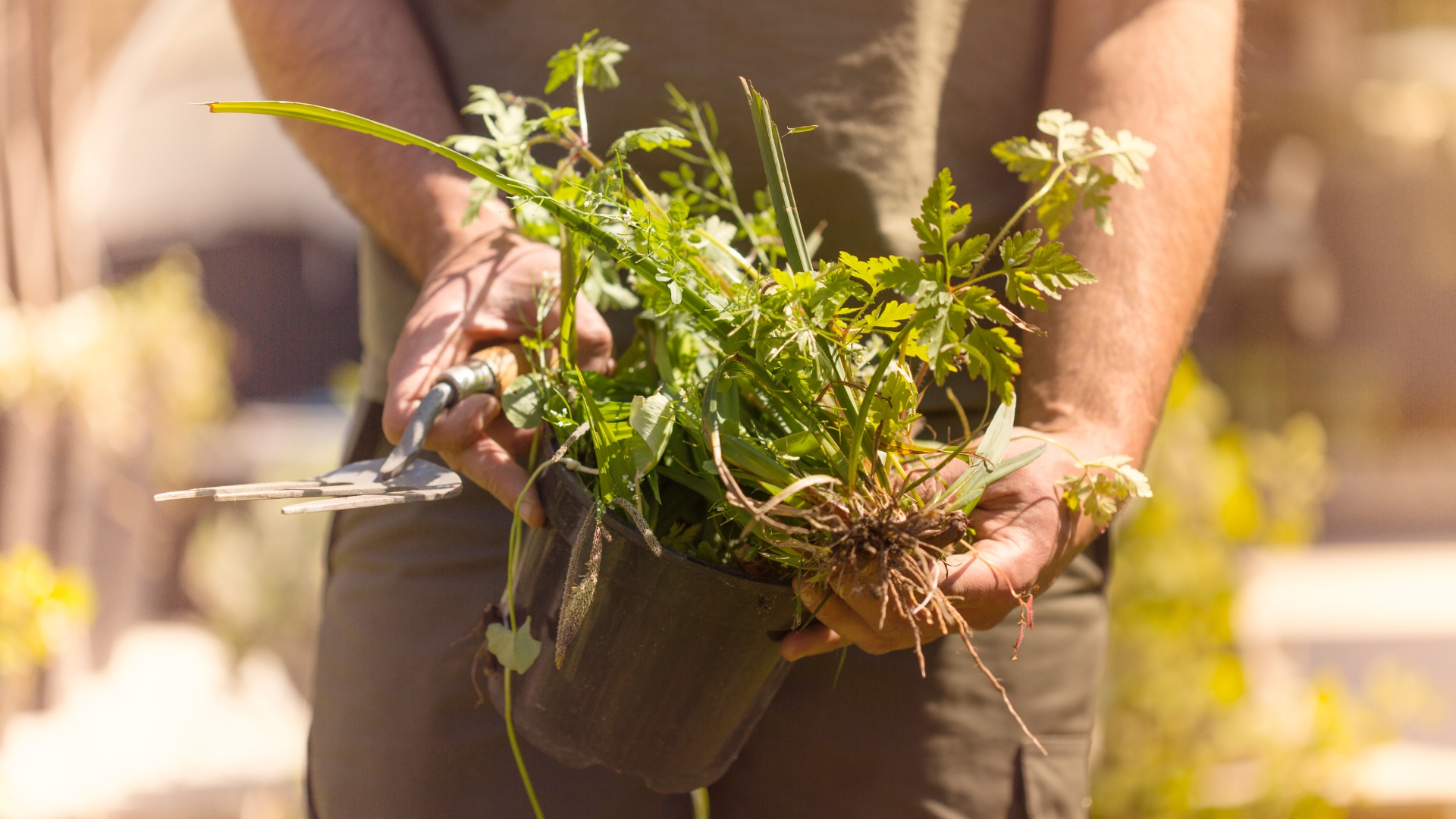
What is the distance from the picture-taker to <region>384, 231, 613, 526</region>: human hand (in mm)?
685

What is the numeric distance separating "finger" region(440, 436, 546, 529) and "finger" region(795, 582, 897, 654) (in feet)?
0.66

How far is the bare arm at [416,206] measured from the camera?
0.70m

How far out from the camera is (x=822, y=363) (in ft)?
2.00

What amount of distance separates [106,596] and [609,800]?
217 cm

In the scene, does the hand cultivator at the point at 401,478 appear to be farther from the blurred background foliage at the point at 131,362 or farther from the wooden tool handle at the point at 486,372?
the blurred background foliage at the point at 131,362

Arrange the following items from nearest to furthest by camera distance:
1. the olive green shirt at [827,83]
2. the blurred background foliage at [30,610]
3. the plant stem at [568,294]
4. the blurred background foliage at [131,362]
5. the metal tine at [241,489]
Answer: the metal tine at [241,489] < the plant stem at [568,294] < the olive green shirt at [827,83] < the blurred background foliage at [30,610] < the blurred background foliage at [131,362]

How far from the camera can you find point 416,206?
861mm

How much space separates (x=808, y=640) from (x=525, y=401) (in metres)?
0.25

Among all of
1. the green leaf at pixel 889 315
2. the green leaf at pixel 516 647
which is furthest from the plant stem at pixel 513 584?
the green leaf at pixel 889 315

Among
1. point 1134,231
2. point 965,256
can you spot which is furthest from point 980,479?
point 1134,231

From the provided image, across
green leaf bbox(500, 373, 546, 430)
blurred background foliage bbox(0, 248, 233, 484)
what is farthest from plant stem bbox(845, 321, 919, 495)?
blurred background foliage bbox(0, 248, 233, 484)

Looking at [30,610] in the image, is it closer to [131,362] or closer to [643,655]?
[131,362]

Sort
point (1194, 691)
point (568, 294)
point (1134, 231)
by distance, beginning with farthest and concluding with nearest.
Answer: point (1194, 691)
point (1134, 231)
point (568, 294)

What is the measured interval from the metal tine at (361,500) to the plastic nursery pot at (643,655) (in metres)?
0.09
